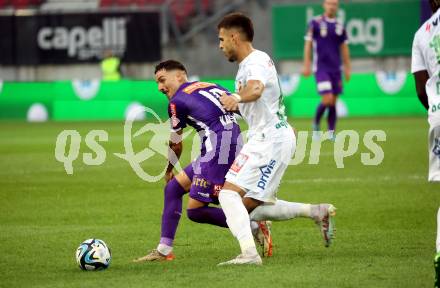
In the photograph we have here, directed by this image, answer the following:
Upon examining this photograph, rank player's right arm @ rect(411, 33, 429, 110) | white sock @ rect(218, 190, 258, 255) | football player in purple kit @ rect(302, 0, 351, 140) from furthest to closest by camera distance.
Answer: football player in purple kit @ rect(302, 0, 351, 140), white sock @ rect(218, 190, 258, 255), player's right arm @ rect(411, 33, 429, 110)

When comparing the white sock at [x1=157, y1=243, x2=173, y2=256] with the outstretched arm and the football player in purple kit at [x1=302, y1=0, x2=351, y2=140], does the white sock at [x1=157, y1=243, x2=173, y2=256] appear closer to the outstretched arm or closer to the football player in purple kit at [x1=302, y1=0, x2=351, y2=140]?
the outstretched arm

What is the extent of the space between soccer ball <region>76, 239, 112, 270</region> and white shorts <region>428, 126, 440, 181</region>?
2.63 meters

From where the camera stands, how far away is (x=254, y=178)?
769 centimetres

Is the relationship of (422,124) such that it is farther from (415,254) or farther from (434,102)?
(434,102)

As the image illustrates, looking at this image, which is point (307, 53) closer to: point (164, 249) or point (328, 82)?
point (328, 82)

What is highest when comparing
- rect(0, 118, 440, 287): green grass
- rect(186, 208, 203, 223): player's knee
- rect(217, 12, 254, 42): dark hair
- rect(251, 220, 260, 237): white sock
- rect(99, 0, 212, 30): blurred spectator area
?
rect(99, 0, 212, 30): blurred spectator area

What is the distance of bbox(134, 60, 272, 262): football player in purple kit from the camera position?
26.8 ft

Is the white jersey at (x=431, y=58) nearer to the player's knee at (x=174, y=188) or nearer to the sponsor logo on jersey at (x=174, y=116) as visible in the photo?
the sponsor logo on jersey at (x=174, y=116)

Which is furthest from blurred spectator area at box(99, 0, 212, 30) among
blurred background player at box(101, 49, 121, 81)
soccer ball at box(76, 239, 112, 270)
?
soccer ball at box(76, 239, 112, 270)

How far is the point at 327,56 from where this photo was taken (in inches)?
757

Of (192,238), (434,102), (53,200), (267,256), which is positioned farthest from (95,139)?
(434,102)

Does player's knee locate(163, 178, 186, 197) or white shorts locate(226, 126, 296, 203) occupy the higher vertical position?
white shorts locate(226, 126, 296, 203)

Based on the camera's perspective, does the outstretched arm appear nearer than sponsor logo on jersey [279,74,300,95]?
Yes

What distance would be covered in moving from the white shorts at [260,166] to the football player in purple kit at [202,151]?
0.41 meters
